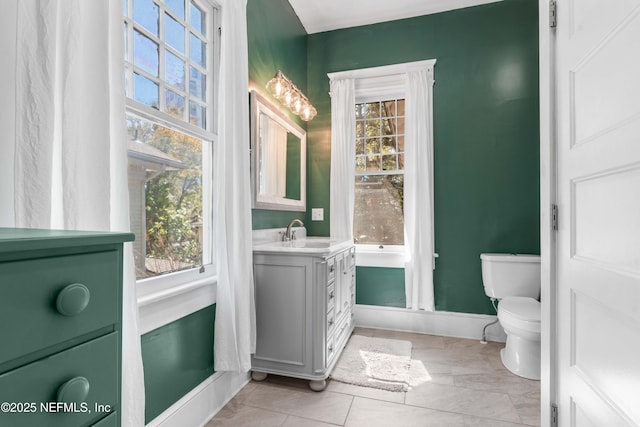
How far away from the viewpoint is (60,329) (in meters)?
0.47

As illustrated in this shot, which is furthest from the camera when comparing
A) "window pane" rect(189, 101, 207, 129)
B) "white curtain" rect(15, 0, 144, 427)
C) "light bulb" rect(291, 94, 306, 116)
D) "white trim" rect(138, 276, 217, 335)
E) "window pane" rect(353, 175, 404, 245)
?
"window pane" rect(353, 175, 404, 245)

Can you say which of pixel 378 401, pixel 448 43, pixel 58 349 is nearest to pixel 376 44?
pixel 448 43

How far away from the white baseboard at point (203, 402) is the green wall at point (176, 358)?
3 cm

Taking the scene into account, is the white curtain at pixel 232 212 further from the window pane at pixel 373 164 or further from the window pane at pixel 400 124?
the window pane at pixel 400 124

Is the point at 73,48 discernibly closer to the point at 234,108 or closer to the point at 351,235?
the point at 234,108

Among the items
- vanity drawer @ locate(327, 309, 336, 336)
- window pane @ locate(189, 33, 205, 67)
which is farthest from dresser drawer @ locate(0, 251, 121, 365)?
vanity drawer @ locate(327, 309, 336, 336)

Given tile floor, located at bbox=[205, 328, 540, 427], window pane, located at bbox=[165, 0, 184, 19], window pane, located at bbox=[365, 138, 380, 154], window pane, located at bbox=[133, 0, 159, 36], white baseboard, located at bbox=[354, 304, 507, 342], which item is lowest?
tile floor, located at bbox=[205, 328, 540, 427]

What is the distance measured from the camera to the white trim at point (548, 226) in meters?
1.26

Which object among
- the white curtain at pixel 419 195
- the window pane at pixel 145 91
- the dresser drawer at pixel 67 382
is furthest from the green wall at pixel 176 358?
the white curtain at pixel 419 195

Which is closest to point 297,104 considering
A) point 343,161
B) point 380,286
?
point 343,161

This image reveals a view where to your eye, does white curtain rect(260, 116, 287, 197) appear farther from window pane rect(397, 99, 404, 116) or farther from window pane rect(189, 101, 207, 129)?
window pane rect(397, 99, 404, 116)

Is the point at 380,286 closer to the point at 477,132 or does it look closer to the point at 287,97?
the point at 477,132

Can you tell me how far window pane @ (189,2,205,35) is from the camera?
5.37 feet

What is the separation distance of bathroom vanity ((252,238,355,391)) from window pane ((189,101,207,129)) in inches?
32.1
